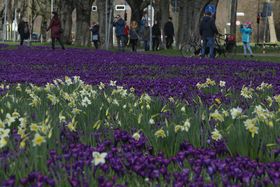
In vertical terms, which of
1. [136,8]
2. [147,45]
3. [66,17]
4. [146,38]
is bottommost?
[147,45]

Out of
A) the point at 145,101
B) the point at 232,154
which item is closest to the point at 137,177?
the point at 232,154

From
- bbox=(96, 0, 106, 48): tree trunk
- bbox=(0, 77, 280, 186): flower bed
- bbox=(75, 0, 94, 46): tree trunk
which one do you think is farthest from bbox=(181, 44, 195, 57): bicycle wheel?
bbox=(0, 77, 280, 186): flower bed

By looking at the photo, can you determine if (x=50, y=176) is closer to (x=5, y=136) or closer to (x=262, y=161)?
(x=5, y=136)

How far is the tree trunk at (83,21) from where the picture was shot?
4647 centimetres

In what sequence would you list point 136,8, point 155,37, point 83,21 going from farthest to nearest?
point 136,8 → point 83,21 → point 155,37

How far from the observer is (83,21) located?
47.2 meters

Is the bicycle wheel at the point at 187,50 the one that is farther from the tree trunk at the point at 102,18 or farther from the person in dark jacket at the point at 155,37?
the person in dark jacket at the point at 155,37

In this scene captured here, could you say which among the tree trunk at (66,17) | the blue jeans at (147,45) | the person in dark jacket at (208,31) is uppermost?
the tree trunk at (66,17)

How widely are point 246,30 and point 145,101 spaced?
25.7 metres

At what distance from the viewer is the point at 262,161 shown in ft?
15.0

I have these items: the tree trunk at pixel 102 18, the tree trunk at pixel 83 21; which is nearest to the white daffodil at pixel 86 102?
the tree trunk at pixel 102 18

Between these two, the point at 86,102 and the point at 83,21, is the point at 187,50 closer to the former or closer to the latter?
the point at 83,21

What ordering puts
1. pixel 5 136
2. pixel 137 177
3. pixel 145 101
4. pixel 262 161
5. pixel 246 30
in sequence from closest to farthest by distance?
pixel 137 177 < pixel 5 136 < pixel 262 161 < pixel 145 101 < pixel 246 30

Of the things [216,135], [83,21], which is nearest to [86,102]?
[216,135]
